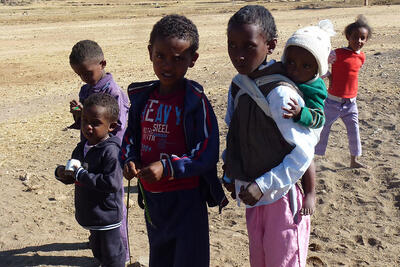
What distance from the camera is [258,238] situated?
8.28 ft

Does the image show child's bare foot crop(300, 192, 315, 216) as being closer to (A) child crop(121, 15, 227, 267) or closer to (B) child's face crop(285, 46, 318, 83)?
(A) child crop(121, 15, 227, 267)

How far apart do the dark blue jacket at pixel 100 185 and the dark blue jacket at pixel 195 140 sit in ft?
1.35

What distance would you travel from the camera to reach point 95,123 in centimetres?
323

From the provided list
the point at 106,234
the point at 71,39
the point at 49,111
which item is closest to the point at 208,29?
the point at 71,39

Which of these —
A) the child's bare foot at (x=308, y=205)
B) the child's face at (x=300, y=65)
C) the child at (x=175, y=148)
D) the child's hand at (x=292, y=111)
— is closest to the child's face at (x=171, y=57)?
the child at (x=175, y=148)

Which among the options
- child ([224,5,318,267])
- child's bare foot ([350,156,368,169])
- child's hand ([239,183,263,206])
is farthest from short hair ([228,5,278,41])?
child's bare foot ([350,156,368,169])

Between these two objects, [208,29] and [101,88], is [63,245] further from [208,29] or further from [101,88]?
[208,29]

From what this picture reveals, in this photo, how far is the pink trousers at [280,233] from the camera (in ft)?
7.98

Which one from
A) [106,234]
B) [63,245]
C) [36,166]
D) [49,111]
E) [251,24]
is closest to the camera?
[251,24]

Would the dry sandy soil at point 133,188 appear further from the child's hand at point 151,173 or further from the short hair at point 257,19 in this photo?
the short hair at point 257,19

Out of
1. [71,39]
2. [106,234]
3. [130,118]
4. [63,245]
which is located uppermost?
[71,39]

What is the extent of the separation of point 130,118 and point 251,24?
875 millimetres

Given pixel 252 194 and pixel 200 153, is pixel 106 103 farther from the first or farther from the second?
pixel 252 194

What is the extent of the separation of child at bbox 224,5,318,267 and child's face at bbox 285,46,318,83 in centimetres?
7
